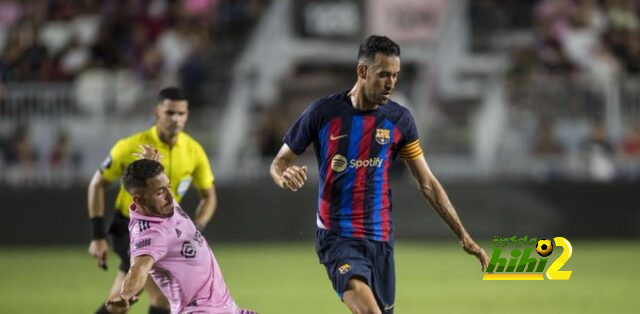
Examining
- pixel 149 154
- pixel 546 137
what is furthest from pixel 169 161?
pixel 546 137

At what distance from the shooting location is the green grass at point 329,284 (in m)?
11.3

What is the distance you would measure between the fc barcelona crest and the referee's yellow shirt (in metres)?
2.14

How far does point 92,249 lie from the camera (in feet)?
28.9

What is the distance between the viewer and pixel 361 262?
720 centimetres

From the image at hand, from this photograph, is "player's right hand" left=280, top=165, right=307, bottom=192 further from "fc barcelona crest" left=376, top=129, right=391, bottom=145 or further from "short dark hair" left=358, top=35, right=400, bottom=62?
"short dark hair" left=358, top=35, right=400, bottom=62

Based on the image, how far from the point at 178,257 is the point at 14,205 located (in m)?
10.6

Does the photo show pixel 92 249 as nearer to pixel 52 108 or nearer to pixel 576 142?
pixel 52 108

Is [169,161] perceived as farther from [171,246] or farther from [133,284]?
[133,284]

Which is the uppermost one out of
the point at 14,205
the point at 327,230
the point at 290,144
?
the point at 290,144

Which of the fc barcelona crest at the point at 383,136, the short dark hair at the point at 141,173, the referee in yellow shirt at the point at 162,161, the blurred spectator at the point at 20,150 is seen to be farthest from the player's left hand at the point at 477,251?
the blurred spectator at the point at 20,150

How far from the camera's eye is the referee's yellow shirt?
883cm

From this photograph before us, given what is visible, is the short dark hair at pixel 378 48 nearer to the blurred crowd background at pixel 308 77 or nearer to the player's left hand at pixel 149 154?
the player's left hand at pixel 149 154

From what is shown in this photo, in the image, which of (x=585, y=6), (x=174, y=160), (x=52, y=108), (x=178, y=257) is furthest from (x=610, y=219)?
(x=178, y=257)

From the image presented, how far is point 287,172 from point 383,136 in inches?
35.1
